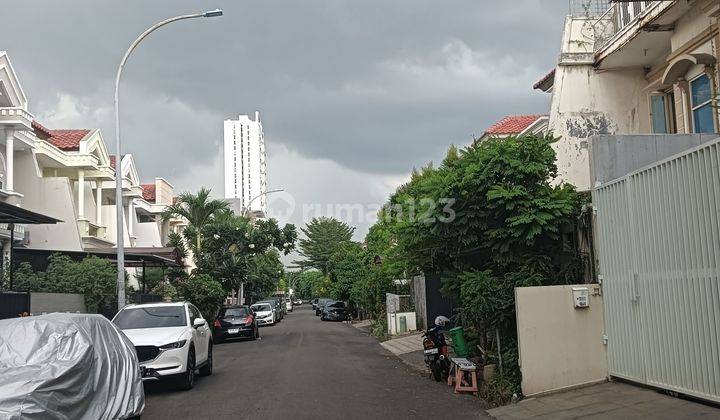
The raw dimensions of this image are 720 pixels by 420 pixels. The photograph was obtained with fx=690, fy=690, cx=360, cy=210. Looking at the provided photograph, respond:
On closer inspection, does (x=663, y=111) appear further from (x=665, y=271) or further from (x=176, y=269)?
(x=176, y=269)

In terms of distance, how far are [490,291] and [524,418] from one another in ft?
9.40

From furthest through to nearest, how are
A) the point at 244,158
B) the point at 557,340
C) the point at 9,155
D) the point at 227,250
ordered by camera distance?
the point at 244,158 < the point at 227,250 < the point at 9,155 < the point at 557,340

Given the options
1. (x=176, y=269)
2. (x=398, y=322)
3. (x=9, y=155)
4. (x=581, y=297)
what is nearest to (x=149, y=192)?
(x=176, y=269)

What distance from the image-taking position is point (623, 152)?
11.2 m

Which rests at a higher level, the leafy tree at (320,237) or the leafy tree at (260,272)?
the leafy tree at (320,237)

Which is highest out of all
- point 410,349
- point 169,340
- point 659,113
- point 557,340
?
point 659,113

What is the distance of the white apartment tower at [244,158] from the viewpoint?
78312 millimetres

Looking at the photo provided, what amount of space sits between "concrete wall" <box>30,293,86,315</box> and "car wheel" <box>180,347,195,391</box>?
742 centimetres

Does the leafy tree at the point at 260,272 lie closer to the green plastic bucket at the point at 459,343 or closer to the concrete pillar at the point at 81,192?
the concrete pillar at the point at 81,192

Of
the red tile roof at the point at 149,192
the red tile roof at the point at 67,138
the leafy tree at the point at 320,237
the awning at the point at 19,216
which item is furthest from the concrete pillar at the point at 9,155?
the leafy tree at the point at 320,237

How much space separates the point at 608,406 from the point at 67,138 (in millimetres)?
33862

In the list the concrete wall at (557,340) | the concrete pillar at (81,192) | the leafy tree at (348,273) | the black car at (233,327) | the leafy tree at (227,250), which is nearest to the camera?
the concrete wall at (557,340)

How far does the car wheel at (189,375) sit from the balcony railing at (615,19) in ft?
38.7

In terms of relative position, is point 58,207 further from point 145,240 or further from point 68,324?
point 68,324
